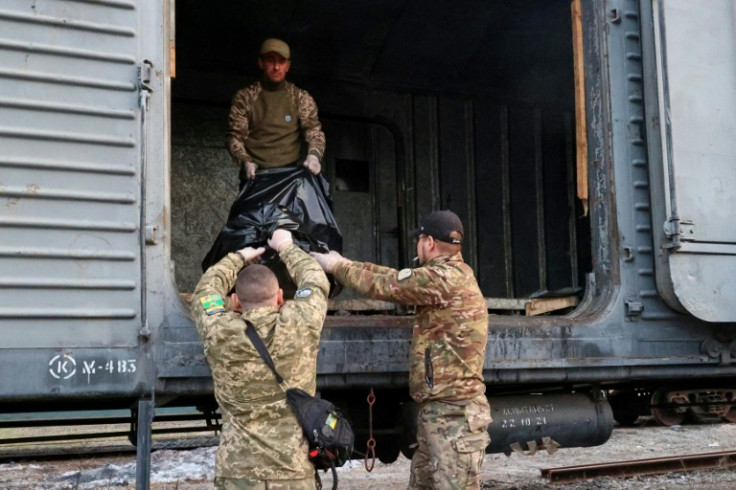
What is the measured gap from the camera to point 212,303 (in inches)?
114

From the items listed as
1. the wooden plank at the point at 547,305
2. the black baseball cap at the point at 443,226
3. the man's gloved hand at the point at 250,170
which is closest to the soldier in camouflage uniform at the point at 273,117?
the man's gloved hand at the point at 250,170

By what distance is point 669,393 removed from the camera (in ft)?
15.9

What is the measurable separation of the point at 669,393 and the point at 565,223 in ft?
5.87

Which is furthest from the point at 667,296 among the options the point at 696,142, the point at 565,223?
the point at 565,223

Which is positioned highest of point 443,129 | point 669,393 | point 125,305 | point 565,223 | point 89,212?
point 443,129

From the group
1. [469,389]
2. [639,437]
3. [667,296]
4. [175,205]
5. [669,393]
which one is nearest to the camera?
[469,389]

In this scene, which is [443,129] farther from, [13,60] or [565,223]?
[13,60]

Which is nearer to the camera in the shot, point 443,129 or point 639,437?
point 443,129

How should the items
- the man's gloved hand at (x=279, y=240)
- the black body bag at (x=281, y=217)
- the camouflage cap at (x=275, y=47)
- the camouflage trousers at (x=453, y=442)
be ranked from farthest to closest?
1. the camouflage cap at (x=275, y=47)
2. the black body bag at (x=281, y=217)
3. the man's gloved hand at (x=279, y=240)
4. the camouflage trousers at (x=453, y=442)

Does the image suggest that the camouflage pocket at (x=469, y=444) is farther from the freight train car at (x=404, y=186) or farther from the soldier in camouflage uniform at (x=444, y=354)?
the freight train car at (x=404, y=186)

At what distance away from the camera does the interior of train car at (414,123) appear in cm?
592

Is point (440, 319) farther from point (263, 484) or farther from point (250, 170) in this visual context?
point (250, 170)

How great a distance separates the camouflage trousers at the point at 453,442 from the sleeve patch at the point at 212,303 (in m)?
1.07

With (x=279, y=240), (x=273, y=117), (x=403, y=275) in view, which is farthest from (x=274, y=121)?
(x=403, y=275)
